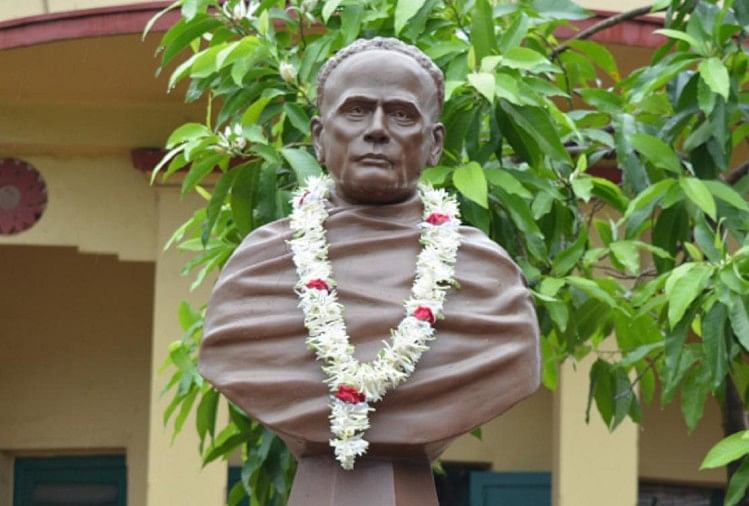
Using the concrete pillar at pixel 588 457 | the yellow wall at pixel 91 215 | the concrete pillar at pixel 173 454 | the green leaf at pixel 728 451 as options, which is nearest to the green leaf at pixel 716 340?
the green leaf at pixel 728 451

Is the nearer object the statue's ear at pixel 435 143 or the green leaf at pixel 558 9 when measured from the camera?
the statue's ear at pixel 435 143

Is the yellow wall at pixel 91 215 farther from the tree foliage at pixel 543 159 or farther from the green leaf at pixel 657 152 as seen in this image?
the green leaf at pixel 657 152

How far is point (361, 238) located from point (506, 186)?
141 centimetres

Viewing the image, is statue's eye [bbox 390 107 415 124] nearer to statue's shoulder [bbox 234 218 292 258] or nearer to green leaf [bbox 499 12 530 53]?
statue's shoulder [bbox 234 218 292 258]

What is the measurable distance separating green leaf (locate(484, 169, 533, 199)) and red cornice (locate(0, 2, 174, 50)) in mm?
3226

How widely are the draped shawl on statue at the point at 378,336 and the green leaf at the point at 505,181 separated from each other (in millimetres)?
1286

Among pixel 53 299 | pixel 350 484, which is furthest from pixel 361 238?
pixel 53 299

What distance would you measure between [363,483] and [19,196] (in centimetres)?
625

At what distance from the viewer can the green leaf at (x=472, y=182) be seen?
23.3 feet

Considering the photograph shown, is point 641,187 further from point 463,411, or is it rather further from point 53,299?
point 53,299

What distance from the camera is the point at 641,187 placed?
8.07m

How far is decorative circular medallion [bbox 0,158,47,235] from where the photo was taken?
11844 mm

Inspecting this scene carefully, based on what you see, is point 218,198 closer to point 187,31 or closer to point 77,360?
point 187,31

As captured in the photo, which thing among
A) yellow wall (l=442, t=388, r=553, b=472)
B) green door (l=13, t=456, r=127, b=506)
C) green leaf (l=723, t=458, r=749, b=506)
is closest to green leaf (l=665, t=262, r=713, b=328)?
green leaf (l=723, t=458, r=749, b=506)
